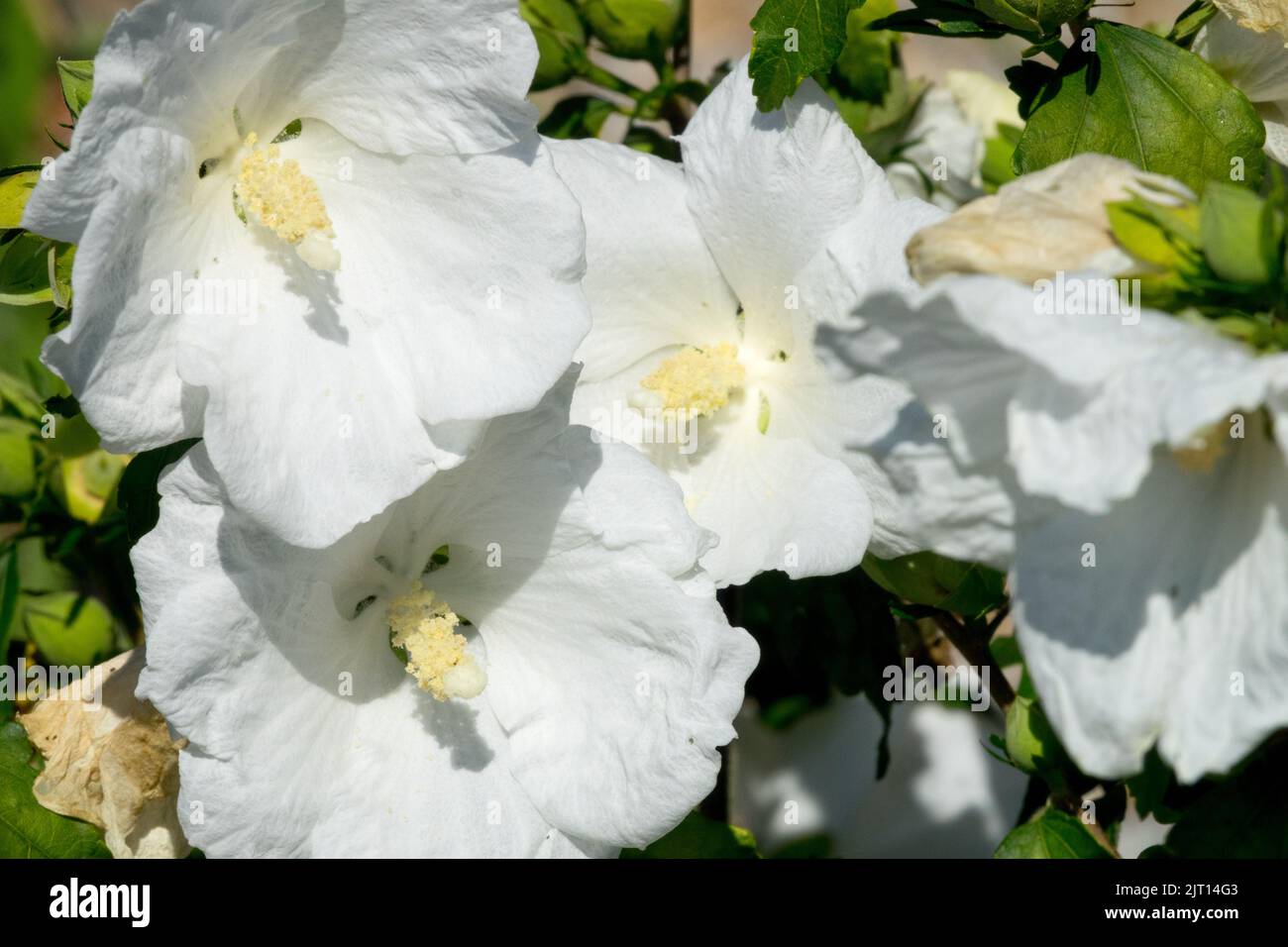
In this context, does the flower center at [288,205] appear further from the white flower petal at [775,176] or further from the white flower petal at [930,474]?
the white flower petal at [930,474]

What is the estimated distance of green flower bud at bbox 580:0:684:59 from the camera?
149 centimetres

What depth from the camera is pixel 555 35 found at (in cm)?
152

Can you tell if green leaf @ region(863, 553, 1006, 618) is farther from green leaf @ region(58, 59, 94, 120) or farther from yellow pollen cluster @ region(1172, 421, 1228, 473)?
green leaf @ region(58, 59, 94, 120)

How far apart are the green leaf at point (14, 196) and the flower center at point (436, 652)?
1.43 feet

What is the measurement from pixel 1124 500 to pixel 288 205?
67cm

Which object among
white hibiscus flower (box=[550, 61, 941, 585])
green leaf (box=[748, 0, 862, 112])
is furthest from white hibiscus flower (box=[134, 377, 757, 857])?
green leaf (box=[748, 0, 862, 112])

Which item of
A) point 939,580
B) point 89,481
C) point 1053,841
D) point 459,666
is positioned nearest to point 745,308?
point 939,580

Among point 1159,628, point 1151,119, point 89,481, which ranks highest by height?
point 1151,119

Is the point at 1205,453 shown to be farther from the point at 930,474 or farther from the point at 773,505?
the point at 773,505

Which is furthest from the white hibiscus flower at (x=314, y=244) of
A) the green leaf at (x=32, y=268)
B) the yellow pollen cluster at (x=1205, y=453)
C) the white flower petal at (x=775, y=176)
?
the yellow pollen cluster at (x=1205, y=453)

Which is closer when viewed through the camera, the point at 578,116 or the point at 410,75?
the point at 410,75

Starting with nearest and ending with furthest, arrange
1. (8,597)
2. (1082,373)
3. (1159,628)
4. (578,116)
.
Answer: (1082,373) < (1159,628) < (8,597) < (578,116)

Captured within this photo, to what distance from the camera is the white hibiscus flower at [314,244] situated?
1011 mm

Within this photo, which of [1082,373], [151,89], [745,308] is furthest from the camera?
[745,308]
